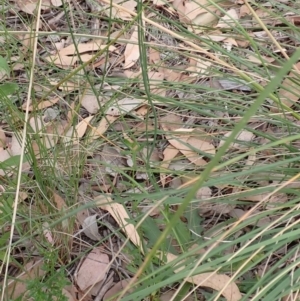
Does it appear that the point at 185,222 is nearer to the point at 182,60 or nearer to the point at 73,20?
the point at 182,60

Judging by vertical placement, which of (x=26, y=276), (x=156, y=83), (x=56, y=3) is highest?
(x=56, y=3)

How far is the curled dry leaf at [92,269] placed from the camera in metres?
1.06

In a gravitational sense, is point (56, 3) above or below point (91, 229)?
above

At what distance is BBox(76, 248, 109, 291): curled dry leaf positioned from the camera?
1062 mm

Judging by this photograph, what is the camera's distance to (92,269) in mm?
1081

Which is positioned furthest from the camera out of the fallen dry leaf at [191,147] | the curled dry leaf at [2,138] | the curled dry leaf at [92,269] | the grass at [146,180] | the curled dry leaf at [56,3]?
the curled dry leaf at [56,3]

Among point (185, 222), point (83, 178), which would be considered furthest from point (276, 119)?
point (83, 178)

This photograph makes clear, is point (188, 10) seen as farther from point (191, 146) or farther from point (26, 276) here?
point (26, 276)

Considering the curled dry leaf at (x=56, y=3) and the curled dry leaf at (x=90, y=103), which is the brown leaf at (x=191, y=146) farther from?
the curled dry leaf at (x=56, y=3)

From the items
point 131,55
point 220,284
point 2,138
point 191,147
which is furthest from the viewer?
point 131,55

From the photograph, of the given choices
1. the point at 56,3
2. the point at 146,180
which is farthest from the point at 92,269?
the point at 56,3

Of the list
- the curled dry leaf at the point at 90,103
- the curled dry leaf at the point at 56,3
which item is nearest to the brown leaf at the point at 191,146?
the curled dry leaf at the point at 90,103

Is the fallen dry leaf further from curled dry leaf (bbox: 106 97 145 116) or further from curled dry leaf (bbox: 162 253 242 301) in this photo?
curled dry leaf (bbox: 162 253 242 301)

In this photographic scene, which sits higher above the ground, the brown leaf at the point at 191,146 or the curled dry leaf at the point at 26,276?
the brown leaf at the point at 191,146
